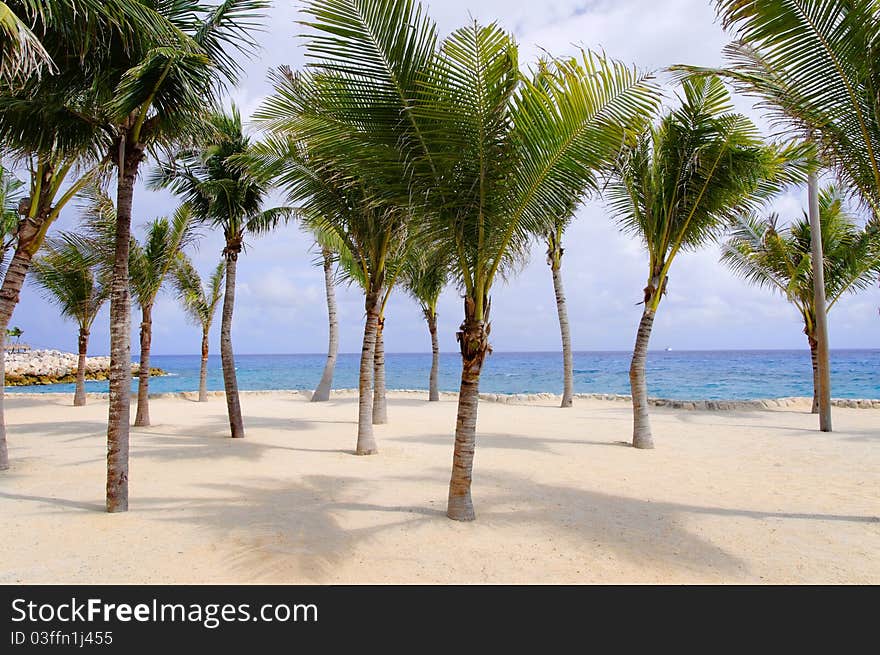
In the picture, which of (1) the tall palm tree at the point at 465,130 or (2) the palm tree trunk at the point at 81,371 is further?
(2) the palm tree trunk at the point at 81,371

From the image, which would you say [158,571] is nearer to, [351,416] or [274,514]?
[274,514]

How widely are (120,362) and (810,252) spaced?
651 inches

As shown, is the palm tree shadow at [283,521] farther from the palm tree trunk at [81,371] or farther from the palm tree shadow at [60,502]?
the palm tree trunk at [81,371]

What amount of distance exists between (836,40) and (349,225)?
693 centimetres

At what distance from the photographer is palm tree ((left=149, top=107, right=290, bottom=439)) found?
11.1 metres

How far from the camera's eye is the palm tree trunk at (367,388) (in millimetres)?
9484

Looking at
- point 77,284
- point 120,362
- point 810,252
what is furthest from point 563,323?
point 77,284

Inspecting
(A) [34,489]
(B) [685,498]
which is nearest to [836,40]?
(B) [685,498]

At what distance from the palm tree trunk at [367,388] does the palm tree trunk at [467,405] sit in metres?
4.14

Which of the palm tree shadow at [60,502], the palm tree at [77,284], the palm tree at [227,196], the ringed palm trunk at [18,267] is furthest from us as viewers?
the palm tree at [77,284]

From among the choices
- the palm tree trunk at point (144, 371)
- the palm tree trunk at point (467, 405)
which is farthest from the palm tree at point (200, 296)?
the palm tree trunk at point (467, 405)

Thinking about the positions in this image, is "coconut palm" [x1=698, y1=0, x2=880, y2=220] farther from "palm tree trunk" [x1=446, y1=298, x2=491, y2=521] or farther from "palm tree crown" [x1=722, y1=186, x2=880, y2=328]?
"palm tree crown" [x1=722, y1=186, x2=880, y2=328]

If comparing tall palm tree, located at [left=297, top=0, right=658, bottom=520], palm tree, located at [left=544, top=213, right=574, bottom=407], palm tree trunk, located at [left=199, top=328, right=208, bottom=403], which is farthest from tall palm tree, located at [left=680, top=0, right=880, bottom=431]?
palm tree trunk, located at [left=199, top=328, right=208, bottom=403]

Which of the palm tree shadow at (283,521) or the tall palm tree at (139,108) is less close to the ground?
the tall palm tree at (139,108)
